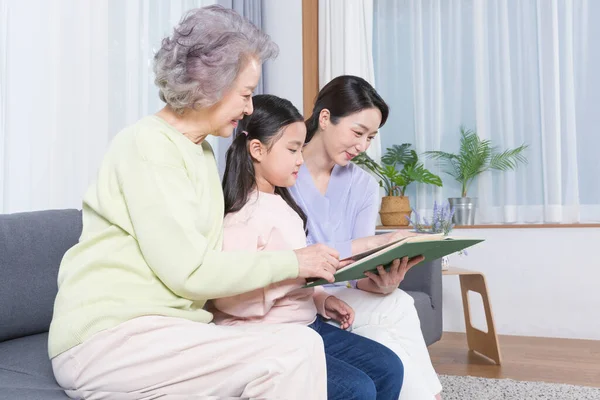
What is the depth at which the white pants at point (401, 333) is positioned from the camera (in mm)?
1640

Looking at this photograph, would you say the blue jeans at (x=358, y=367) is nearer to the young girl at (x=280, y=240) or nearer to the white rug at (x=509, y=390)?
the young girl at (x=280, y=240)

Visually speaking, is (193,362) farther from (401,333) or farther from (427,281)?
(427,281)

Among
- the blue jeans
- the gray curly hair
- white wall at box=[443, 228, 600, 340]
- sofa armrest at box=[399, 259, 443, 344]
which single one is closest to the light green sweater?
the gray curly hair

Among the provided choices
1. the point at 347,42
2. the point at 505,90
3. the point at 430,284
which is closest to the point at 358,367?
the point at 430,284

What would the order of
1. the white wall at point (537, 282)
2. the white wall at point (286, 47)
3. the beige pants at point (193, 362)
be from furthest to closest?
the white wall at point (286, 47) < the white wall at point (537, 282) < the beige pants at point (193, 362)

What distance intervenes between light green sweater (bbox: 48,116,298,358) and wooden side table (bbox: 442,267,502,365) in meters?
2.27

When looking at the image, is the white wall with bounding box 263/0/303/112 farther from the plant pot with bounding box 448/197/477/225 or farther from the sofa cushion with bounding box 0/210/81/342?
the sofa cushion with bounding box 0/210/81/342

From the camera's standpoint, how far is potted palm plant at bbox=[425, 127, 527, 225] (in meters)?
4.21

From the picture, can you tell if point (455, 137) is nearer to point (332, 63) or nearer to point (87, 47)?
point (332, 63)

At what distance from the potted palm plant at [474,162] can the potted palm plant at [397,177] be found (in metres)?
0.18

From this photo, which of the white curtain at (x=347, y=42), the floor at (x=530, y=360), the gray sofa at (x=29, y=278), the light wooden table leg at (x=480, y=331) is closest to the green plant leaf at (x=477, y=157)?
the white curtain at (x=347, y=42)

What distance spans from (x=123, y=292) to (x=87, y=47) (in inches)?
80.8

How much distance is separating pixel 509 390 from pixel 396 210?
180 centimetres

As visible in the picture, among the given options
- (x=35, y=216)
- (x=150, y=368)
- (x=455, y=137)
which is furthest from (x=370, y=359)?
(x=455, y=137)
